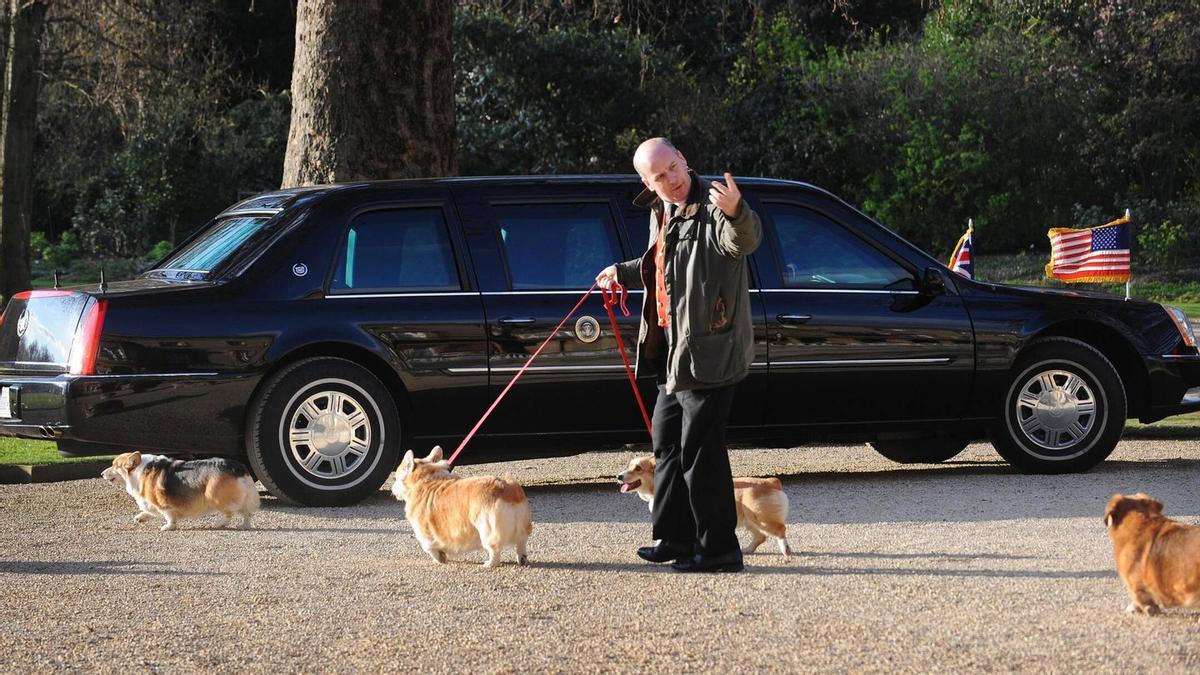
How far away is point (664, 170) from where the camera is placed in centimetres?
657

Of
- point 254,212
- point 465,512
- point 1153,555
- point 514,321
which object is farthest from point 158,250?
point 1153,555

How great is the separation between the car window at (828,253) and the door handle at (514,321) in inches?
61.8

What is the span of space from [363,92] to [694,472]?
22.9 feet

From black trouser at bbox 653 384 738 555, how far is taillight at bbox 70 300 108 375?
3.12m

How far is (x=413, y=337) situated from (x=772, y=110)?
2320 cm

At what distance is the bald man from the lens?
658cm

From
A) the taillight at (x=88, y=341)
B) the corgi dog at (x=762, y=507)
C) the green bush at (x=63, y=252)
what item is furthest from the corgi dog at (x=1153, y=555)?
the green bush at (x=63, y=252)

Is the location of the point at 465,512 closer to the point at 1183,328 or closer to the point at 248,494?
the point at 248,494

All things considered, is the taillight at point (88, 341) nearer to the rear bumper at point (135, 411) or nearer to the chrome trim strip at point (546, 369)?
the rear bumper at point (135, 411)

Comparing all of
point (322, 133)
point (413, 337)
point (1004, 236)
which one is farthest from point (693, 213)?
point (1004, 236)

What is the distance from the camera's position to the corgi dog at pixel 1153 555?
570cm

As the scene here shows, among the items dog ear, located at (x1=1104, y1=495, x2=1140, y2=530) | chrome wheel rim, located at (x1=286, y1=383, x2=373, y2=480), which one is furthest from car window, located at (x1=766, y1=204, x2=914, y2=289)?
dog ear, located at (x1=1104, y1=495, x2=1140, y2=530)

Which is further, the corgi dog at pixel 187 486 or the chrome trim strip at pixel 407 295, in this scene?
the chrome trim strip at pixel 407 295

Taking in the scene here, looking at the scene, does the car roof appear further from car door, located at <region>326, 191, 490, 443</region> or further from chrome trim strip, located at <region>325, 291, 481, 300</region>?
chrome trim strip, located at <region>325, 291, 481, 300</region>
